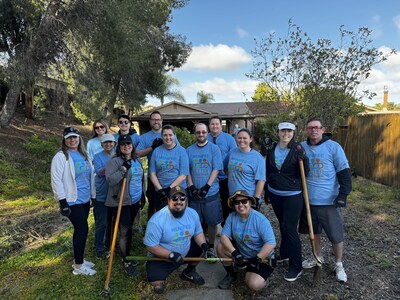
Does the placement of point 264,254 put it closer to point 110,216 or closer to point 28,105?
point 110,216

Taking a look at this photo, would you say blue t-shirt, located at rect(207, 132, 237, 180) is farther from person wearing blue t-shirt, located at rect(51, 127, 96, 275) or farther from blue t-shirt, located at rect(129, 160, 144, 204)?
person wearing blue t-shirt, located at rect(51, 127, 96, 275)

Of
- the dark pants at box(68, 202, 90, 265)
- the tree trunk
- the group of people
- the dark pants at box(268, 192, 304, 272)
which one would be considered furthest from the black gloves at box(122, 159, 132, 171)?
the tree trunk

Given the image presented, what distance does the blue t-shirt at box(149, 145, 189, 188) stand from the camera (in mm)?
3971

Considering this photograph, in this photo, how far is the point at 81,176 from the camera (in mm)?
3688

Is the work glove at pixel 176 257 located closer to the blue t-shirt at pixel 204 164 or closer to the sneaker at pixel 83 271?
the blue t-shirt at pixel 204 164

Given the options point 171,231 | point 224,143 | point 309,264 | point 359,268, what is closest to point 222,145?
point 224,143

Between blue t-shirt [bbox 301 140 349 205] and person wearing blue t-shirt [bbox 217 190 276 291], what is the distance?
721 millimetres

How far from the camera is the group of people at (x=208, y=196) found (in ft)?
11.1

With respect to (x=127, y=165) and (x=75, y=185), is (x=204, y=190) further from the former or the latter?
(x=75, y=185)

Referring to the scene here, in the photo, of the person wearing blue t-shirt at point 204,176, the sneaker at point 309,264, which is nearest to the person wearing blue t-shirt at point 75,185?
the person wearing blue t-shirt at point 204,176

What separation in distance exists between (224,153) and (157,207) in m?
1.26

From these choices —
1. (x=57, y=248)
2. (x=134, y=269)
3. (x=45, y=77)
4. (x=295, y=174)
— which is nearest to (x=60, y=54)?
(x=45, y=77)

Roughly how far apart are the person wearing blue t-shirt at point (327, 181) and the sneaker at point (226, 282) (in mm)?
1243

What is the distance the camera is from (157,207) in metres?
4.47
